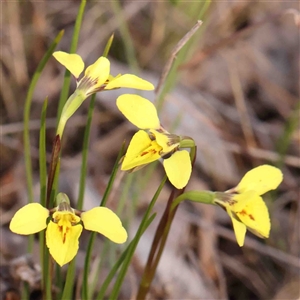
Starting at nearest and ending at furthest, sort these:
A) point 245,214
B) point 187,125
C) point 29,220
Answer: point 29,220
point 245,214
point 187,125

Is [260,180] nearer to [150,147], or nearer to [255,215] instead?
[255,215]

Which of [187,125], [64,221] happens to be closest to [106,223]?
[64,221]

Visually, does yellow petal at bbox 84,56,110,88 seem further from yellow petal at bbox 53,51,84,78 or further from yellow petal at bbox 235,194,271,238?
yellow petal at bbox 235,194,271,238

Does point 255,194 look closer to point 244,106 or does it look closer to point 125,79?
point 125,79

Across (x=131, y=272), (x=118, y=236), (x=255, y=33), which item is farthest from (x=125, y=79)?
(x=255, y=33)

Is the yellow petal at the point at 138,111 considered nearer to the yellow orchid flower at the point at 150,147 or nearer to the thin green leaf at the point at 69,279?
the yellow orchid flower at the point at 150,147

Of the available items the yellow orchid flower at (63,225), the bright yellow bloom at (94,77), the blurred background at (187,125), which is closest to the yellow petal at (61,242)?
the yellow orchid flower at (63,225)
